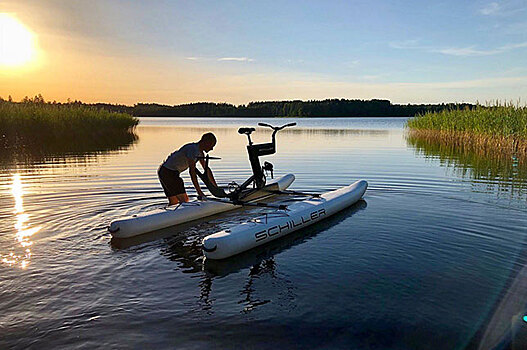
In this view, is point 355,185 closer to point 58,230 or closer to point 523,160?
point 58,230

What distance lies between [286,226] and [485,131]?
700 inches

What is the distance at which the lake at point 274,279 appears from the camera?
437 cm

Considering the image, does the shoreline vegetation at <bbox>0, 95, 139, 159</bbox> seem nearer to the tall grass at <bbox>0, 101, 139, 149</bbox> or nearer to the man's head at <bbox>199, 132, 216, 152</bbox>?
the tall grass at <bbox>0, 101, 139, 149</bbox>

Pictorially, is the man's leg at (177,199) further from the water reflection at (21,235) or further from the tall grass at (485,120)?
the tall grass at (485,120)

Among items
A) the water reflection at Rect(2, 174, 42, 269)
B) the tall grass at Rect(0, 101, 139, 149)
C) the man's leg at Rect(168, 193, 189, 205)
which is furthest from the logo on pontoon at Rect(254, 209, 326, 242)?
the tall grass at Rect(0, 101, 139, 149)

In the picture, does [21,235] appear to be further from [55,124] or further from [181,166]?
[55,124]

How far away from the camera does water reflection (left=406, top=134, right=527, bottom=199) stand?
1230 centimetres

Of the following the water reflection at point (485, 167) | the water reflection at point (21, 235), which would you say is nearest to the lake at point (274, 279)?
the water reflection at point (21, 235)

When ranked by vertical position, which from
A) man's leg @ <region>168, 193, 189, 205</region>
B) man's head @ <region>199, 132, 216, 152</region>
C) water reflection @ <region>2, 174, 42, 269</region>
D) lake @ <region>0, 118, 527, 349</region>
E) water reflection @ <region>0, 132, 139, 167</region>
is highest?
man's head @ <region>199, 132, 216, 152</region>

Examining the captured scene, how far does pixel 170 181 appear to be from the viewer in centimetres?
883

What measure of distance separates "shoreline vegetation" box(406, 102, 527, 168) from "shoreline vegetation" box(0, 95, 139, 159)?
2011 centimetres

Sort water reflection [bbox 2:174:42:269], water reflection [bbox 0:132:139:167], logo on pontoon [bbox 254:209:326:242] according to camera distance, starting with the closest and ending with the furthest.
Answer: water reflection [bbox 2:174:42:269] → logo on pontoon [bbox 254:209:326:242] → water reflection [bbox 0:132:139:167]

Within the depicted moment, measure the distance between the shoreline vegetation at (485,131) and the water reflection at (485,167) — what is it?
0.35 ft

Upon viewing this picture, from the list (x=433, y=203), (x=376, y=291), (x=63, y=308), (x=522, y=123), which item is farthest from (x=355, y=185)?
(x=522, y=123)
